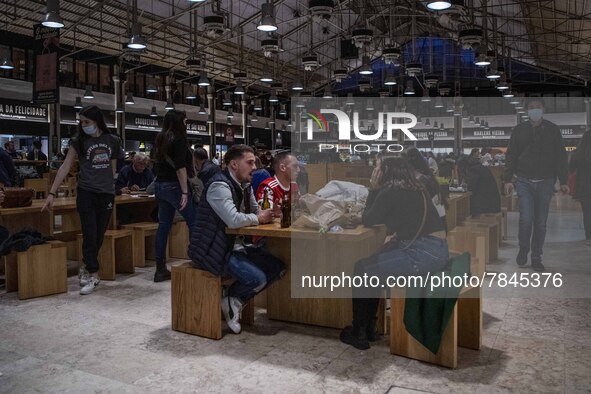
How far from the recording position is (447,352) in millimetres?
3027

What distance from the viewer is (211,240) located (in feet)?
11.5

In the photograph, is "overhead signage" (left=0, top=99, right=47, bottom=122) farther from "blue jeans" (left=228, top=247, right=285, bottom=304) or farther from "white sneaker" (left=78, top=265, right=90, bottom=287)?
"blue jeans" (left=228, top=247, right=285, bottom=304)

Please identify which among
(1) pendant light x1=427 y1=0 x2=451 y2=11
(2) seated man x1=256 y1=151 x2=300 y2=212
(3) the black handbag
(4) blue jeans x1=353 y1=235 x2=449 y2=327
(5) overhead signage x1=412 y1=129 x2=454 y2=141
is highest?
(1) pendant light x1=427 y1=0 x2=451 y2=11

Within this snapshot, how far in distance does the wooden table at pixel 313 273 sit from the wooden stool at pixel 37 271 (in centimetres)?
195

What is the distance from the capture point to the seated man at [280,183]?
4.02 metres

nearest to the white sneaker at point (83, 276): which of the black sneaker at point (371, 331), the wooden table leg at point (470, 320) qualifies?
the black sneaker at point (371, 331)

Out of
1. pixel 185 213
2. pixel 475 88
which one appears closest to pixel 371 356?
pixel 185 213

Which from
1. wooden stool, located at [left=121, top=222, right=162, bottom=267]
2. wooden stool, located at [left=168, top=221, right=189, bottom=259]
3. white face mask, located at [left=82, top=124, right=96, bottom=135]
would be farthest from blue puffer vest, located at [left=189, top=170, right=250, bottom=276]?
wooden stool, located at [left=168, top=221, right=189, bottom=259]

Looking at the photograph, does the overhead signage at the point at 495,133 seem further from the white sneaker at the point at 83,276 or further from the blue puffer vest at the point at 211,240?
the white sneaker at the point at 83,276

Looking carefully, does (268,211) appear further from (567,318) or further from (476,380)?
(567,318)

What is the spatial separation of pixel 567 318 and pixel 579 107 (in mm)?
2010

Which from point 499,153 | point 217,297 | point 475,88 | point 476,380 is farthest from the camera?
point 475,88

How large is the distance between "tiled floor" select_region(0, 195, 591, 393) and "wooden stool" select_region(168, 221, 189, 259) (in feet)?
6.28

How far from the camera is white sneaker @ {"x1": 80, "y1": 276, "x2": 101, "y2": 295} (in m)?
4.74
